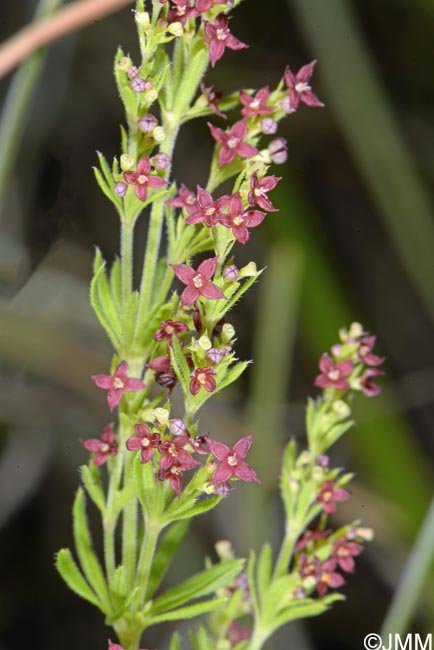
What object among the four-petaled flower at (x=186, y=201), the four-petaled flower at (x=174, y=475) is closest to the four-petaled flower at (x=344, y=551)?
the four-petaled flower at (x=174, y=475)

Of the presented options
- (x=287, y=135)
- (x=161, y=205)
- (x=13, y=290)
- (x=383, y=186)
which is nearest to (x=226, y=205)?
(x=161, y=205)

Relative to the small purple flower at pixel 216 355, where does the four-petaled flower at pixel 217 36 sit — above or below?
above

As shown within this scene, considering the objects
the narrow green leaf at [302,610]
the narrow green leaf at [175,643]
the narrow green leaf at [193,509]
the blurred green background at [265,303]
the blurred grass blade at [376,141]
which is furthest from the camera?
the blurred grass blade at [376,141]

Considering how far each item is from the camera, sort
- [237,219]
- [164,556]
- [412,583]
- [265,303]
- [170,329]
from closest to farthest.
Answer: [237,219] < [170,329] < [164,556] < [412,583] < [265,303]

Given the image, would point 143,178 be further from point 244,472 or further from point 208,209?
point 244,472

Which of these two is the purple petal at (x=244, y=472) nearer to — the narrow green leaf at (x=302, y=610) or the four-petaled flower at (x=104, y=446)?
the four-petaled flower at (x=104, y=446)

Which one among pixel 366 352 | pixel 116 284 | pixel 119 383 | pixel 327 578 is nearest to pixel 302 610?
pixel 327 578
